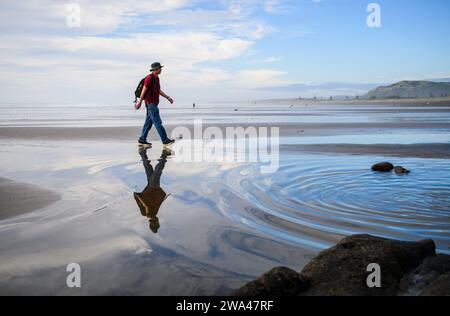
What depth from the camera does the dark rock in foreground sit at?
2729mm

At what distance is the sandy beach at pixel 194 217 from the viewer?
11.1 ft

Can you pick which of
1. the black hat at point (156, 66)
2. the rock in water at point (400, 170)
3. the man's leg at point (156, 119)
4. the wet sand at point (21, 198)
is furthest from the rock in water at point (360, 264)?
the black hat at point (156, 66)

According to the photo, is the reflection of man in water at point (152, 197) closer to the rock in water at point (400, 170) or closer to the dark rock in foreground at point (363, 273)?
the dark rock in foreground at point (363, 273)

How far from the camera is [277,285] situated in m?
2.74

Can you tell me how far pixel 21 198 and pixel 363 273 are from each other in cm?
480

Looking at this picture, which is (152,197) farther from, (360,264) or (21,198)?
(360,264)

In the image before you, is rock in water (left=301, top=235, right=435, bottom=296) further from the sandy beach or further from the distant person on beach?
the distant person on beach

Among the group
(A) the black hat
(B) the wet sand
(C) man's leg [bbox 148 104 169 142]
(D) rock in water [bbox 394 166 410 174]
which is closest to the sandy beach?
(B) the wet sand

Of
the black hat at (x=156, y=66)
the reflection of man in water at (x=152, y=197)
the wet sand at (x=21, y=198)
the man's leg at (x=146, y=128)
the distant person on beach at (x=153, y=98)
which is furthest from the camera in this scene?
the man's leg at (x=146, y=128)

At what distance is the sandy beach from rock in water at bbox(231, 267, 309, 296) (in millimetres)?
336

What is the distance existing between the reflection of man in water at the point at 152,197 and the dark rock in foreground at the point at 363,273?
6.27 feet

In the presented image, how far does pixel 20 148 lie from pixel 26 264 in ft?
32.5
